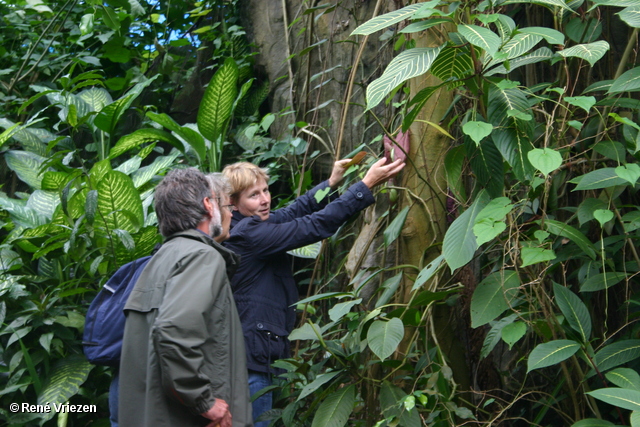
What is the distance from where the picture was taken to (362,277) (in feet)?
8.00

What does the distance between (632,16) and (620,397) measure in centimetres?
93

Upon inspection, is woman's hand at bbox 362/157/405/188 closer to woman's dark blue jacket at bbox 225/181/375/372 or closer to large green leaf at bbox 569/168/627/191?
→ woman's dark blue jacket at bbox 225/181/375/372

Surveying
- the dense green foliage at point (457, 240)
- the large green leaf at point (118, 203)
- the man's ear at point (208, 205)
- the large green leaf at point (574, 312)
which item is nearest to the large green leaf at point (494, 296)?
the dense green foliage at point (457, 240)

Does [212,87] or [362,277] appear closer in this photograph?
[362,277]

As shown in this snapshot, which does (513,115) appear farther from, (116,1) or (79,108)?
(116,1)

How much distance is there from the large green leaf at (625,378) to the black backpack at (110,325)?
1378mm

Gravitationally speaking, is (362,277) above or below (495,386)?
above

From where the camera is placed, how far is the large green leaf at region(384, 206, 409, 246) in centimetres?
214

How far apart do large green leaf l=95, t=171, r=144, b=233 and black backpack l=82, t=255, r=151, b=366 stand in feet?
3.00

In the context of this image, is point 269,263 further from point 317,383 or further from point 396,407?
point 396,407

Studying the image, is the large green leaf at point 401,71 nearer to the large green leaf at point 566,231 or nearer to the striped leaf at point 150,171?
the large green leaf at point 566,231

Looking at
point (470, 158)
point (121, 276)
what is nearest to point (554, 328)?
point (470, 158)

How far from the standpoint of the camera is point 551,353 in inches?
66.3

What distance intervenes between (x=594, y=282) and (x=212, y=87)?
95.5 inches
